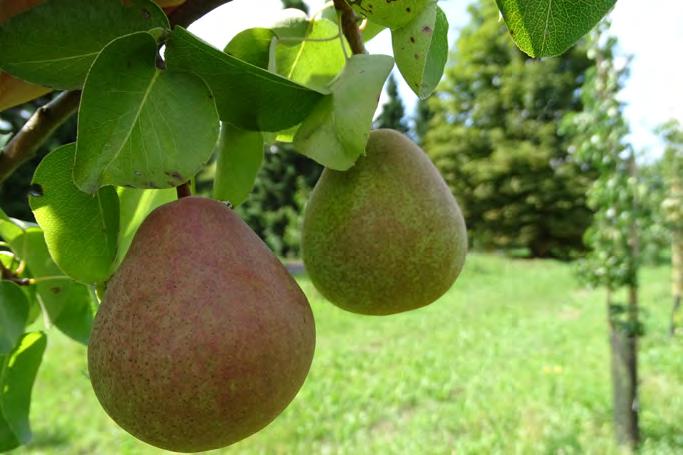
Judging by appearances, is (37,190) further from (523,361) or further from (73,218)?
(523,361)

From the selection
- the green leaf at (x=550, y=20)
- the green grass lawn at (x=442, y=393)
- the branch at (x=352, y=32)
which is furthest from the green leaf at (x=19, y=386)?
the green grass lawn at (x=442, y=393)

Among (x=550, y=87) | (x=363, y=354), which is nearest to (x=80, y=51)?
(x=363, y=354)

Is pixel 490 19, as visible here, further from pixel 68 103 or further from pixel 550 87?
pixel 68 103

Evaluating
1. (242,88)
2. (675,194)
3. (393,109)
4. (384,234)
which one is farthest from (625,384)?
(393,109)

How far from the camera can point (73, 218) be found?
0.65m

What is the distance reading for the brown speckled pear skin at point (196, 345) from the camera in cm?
52

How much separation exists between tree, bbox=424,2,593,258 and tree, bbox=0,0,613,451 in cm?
1889

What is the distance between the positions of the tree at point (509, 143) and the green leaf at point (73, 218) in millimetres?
18949

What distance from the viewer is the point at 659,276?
1191 cm

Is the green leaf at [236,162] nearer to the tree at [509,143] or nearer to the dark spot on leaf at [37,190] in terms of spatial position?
the dark spot on leaf at [37,190]

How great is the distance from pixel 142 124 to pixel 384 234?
0.97 ft

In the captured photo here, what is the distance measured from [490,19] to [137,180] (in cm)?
2106

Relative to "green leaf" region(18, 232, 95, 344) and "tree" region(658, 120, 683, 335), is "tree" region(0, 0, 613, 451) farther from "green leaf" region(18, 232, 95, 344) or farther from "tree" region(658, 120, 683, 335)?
"tree" region(658, 120, 683, 335)

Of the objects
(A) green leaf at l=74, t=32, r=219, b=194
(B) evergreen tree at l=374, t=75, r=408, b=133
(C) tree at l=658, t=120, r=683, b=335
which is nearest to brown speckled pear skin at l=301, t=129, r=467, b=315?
(A) green leaf at l=74, t=32, r=219, b=194
